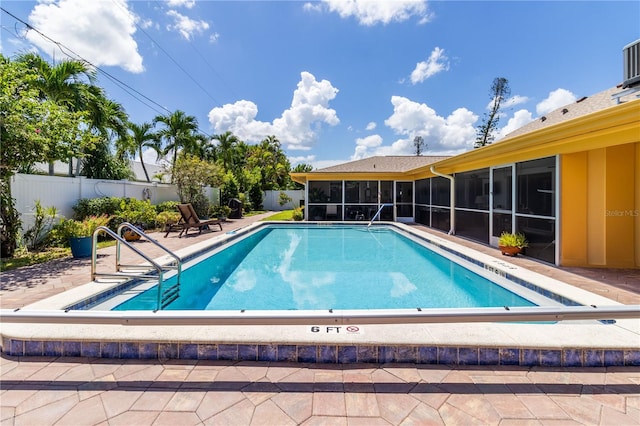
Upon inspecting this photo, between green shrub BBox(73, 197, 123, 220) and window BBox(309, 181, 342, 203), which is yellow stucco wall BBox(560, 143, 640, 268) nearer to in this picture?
window BBox(309, 181, 342, 203)

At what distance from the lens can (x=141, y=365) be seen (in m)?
2.79

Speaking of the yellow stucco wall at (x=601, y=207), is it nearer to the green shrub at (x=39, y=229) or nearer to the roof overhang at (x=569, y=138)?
the roof overhang at (x=569, y=138)

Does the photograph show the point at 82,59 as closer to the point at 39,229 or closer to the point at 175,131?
the point at 39,229

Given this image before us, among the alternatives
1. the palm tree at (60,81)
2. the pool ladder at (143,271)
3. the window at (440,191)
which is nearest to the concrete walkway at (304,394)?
the pool ladder at (143,271)

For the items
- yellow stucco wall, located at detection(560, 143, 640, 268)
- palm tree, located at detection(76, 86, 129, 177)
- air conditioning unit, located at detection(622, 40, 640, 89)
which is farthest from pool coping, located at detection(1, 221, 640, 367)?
palm tree, located at detection(76, 86, 129, 177)

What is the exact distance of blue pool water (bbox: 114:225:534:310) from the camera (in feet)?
17.3

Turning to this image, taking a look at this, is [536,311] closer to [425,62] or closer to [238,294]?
[238,294]

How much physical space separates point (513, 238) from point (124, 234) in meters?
12.3

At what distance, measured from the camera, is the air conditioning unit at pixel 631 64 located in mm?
6968

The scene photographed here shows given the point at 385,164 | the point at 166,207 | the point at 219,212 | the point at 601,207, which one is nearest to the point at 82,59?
the point at 166,207

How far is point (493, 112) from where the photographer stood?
3067cm

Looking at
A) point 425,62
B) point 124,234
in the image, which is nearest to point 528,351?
point 124,234

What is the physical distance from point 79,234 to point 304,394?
8457 millimetres

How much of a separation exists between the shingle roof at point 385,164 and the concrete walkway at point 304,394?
15629 millimetres
